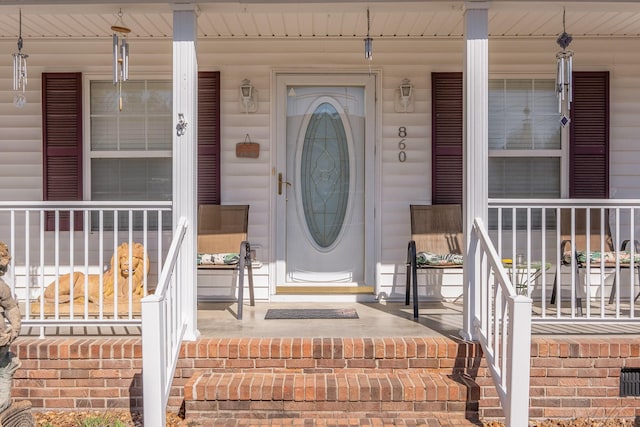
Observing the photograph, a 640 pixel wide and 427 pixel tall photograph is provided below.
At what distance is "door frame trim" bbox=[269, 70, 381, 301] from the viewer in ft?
17.4

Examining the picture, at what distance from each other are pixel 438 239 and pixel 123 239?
2.85 meters

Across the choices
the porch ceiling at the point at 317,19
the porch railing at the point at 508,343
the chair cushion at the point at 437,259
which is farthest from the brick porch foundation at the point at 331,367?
the porch ceiling at the point at 317,19

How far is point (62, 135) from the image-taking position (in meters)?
5.23

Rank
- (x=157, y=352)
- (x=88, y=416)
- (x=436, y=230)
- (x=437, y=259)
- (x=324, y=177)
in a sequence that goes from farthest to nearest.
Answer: (x=324, y=177)
(x=436, y=230)
(x=437, y=259)
(x=88, y=416)
(x=157, y=352)

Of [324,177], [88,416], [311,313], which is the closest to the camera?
[88,416]

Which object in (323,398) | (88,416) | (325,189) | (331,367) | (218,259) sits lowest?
(88,416)

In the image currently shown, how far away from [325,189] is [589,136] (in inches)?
96.0

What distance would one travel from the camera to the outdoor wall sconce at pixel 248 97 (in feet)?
17.1

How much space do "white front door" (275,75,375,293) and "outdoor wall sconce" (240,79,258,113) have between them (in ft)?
0.95

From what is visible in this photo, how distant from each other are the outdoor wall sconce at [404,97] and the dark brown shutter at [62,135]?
2.88 metres

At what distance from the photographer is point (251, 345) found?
3.75 metres

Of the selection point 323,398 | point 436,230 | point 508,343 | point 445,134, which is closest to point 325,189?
point 436,230

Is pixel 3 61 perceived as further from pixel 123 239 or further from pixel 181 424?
pixel 181 424

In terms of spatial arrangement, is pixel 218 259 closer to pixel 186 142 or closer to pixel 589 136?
pixel 186 142
